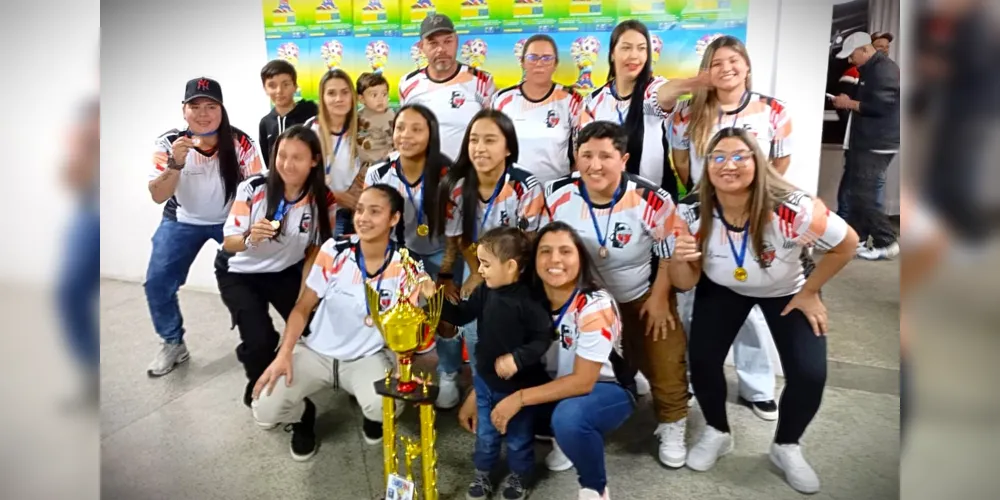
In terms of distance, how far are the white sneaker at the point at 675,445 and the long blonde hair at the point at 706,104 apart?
2.26 feet

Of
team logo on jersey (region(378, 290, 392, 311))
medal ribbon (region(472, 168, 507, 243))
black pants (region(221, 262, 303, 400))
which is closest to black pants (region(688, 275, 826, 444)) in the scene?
medal ribbon (region(472, 168, 507, 243))

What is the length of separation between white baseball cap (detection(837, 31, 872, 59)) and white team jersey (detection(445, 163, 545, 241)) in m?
0.77

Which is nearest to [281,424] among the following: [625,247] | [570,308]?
[570,308]

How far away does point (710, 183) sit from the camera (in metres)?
1.69

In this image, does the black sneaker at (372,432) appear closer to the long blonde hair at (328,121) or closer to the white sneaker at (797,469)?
the long blonde hair at (328,121)

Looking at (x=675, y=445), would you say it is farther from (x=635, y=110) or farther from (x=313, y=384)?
(x=313, y=384)

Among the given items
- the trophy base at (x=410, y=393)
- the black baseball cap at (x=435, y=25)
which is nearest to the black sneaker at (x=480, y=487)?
the trophy base at (x=410, y=393)

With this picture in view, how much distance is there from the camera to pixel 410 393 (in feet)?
5.63

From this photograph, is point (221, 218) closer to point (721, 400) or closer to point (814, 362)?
point (721, 400)

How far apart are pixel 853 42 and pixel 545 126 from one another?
0.73m

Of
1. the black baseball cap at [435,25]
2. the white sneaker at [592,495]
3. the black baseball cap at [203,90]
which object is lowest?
the white sneaker at [592,495]

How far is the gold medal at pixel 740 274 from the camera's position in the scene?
171cm

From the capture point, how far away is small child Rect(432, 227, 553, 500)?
175 centimetres

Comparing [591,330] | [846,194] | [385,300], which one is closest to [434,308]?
[385,300]
